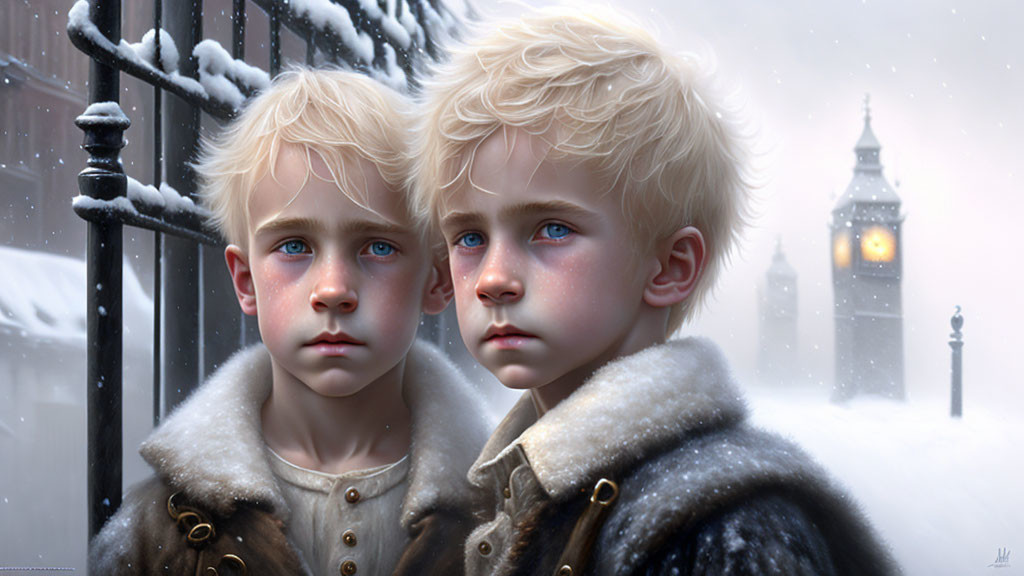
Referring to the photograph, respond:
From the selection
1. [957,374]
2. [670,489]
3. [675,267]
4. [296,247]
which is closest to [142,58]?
[296,247]

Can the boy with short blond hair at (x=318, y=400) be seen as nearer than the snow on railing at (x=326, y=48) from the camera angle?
Yes

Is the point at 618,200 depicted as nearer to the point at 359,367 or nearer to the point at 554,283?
the point at 554,283

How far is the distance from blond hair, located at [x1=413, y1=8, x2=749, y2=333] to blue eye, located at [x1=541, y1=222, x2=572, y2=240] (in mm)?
78

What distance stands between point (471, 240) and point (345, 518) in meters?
0.49

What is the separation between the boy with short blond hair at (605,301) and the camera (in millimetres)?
1088

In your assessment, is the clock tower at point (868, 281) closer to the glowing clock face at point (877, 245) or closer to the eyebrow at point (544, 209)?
the glowing clock face at point (877, 245)

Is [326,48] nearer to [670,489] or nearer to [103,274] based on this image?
[103,274]

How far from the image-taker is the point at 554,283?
111cm

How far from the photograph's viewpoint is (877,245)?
1362 millimetres

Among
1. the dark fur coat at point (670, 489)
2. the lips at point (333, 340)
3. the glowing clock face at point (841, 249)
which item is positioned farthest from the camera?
the glowing clock face at point (841, 249)

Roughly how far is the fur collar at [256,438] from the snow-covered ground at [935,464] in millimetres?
462

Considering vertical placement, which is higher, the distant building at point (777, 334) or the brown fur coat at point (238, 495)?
the distant building at point (777, 334)

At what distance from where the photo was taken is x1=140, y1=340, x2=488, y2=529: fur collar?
4.41 ft

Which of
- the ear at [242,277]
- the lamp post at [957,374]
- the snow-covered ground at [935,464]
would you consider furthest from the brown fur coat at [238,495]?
the lamp post at [957,374]
